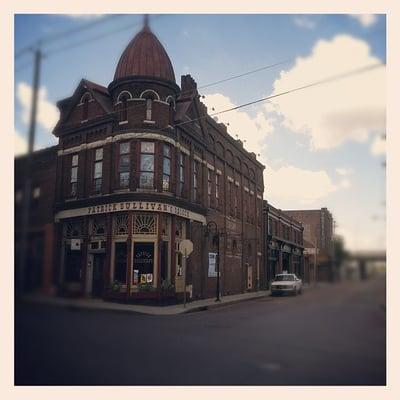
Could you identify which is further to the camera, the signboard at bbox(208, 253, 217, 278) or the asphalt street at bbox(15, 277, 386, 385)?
the signboard at bbox(208, 253, 217, 278)

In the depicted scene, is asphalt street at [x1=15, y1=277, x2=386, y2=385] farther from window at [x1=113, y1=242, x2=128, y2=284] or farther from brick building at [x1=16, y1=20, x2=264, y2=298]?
window at [x1=113, y1=242, x2=128, y2=284]

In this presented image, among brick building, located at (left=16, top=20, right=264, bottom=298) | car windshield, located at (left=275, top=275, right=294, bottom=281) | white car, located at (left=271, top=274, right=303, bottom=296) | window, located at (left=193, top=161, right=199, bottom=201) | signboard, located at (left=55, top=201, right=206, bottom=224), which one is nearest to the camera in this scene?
white car, located at (left=271, top=274, right=303, bottom=296)

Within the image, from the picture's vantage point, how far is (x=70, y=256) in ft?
36.9

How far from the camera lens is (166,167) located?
19.2 m

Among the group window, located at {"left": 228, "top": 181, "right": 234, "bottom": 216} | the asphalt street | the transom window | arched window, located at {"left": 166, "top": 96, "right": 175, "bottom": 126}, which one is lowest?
the asphalt street

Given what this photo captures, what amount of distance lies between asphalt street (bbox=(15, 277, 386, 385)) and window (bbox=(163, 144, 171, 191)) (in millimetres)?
8417

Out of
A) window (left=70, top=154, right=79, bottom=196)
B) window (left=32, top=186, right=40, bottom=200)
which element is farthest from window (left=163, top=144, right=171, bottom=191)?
window (left=32, top=186, right=40, bottom=200)

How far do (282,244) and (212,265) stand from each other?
6.36 meters

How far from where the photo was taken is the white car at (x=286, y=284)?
12.0m

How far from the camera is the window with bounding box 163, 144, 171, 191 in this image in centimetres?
Answer: 1909

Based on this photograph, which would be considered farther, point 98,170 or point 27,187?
point 98,170

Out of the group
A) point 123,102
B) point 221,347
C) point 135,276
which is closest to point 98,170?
point 123,102

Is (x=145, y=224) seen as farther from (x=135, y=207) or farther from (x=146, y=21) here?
(x=146, y=21)

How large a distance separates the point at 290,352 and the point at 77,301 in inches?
185
